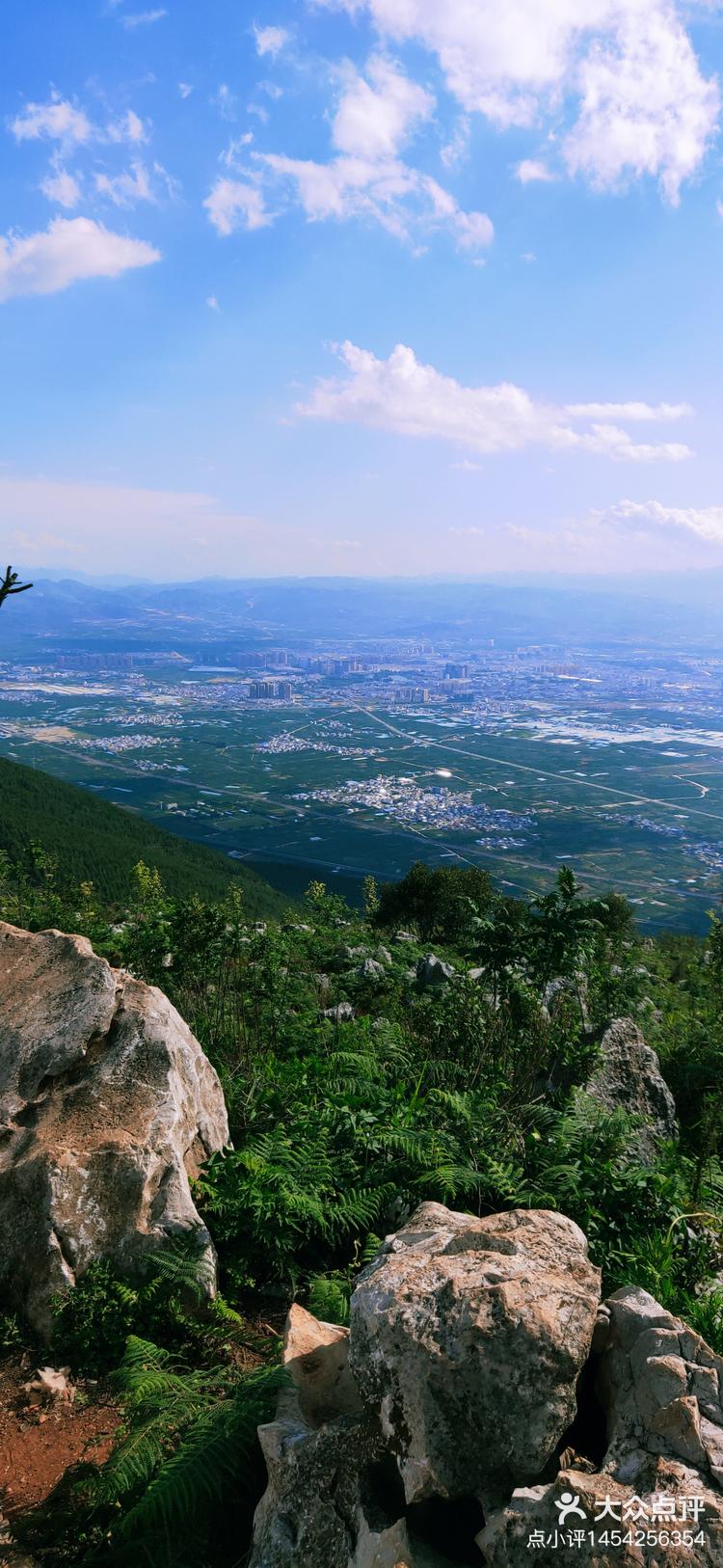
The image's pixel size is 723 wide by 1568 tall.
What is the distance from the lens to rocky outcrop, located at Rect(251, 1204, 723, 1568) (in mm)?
2930

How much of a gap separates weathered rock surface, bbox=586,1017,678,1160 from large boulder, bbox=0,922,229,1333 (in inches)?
161

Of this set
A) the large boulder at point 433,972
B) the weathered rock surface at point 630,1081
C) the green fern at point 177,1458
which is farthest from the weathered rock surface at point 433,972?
the green fern at point 177,1458

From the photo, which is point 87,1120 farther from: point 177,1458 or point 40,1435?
point 177,1458

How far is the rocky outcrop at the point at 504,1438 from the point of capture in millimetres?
2930

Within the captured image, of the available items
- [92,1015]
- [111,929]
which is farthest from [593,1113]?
[111,929]

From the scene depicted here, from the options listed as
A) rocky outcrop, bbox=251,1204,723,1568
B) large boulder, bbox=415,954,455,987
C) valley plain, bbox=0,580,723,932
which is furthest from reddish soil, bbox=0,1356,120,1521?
valley plain, bbox=0,580,723,932

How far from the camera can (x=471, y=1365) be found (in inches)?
131

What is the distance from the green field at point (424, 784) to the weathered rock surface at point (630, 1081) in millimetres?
65695

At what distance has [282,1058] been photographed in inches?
394

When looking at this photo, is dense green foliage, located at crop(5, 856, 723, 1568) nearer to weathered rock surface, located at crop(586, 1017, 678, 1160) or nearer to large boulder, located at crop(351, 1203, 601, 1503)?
weathered rock surface, located at crop(586, 1017, 678, 1160)

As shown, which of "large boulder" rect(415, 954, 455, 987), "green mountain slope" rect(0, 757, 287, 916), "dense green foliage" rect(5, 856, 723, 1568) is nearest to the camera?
"dense green foliage" rect(5, 856, 723, 1568)

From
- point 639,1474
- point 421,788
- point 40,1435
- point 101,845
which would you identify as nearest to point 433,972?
point 40,1435

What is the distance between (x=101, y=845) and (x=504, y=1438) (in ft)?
186

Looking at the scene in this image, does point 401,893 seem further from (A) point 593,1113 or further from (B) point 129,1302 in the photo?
(B) point 129,1302
